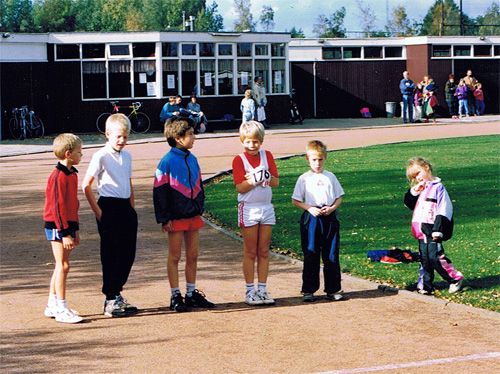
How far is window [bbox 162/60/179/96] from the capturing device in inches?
1282

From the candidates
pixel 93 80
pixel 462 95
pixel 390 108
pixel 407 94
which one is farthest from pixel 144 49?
pixel 462 95

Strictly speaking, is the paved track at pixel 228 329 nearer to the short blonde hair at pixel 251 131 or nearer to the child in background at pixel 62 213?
the child in background at pixel 62 213

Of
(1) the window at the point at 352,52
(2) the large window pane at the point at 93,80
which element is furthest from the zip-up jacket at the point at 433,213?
(1) the window at the point at 352,52

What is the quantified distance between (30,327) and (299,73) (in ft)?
114

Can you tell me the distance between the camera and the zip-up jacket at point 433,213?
24.5 ft

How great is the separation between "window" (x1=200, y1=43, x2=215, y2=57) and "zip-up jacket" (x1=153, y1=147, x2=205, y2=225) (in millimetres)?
26844

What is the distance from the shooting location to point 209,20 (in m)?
154

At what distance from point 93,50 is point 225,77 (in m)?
5.60

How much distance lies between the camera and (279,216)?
12.1 m

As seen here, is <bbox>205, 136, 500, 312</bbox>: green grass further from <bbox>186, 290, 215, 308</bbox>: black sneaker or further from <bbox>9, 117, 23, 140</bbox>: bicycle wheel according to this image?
<bbox>9, 117, 23, 140</bbox>: bicycle wheel

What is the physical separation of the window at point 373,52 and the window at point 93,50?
14664mm

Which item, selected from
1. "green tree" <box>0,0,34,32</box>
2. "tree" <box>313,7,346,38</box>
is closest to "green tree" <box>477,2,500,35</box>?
"tree" <box>313,7,346,38</box>

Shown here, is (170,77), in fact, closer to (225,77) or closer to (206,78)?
(206,78)

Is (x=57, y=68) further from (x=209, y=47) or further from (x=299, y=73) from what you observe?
(x=299, y=73)
